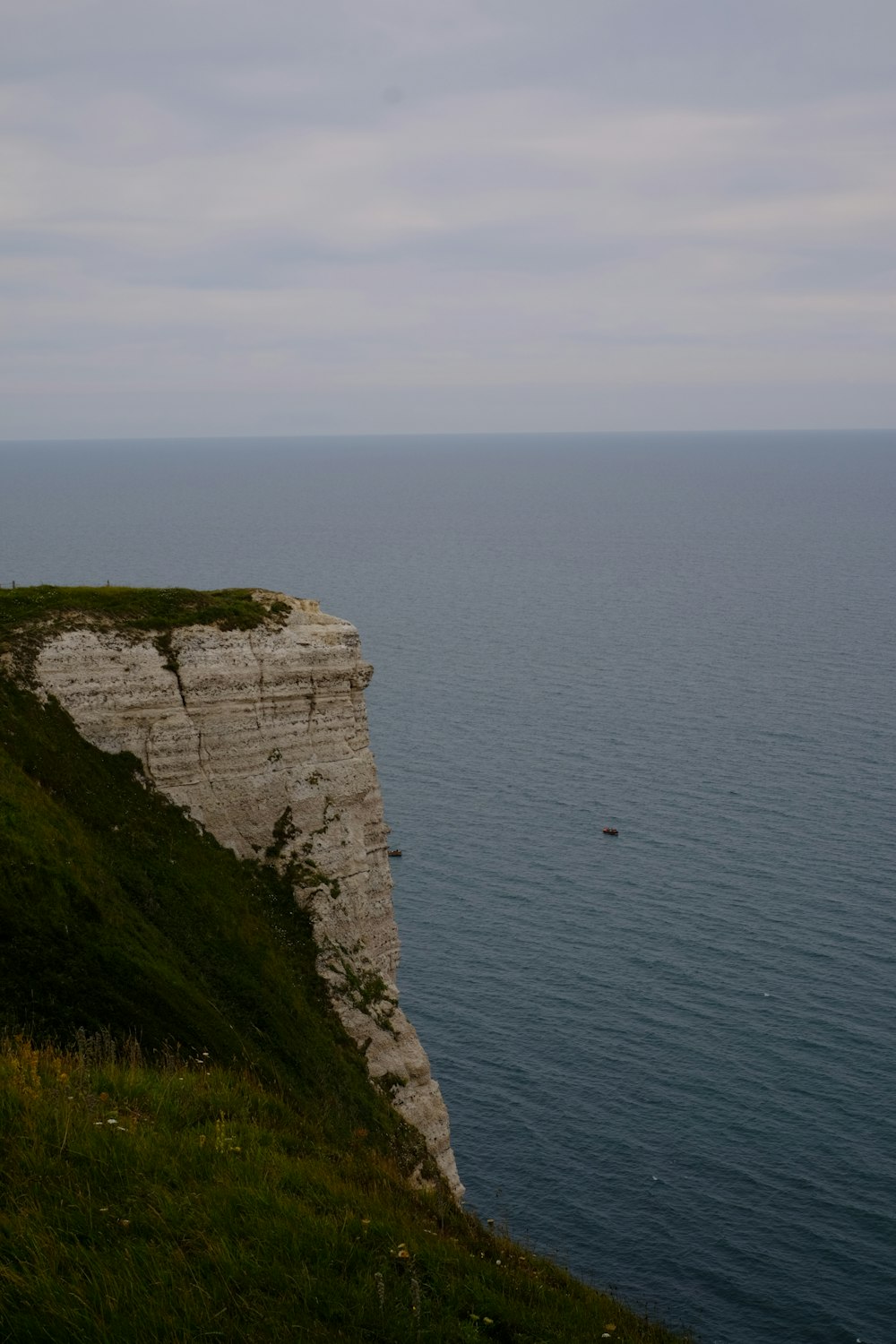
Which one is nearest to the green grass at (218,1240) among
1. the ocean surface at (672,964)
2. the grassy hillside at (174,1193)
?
the grassy hillside at (174,1193)

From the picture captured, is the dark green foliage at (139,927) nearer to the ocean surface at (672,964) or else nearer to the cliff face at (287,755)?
the cliff face at (287,755)

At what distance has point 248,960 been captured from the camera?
113ft

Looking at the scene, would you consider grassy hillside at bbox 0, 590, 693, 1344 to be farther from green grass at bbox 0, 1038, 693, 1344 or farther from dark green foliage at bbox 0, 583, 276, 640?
dark green foliage at bbox 0, 583, 276, 640

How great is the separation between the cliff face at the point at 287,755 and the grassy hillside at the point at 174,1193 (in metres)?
7.75

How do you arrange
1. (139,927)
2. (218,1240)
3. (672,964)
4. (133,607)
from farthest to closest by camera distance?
1. (672,964)
2. (133,607)
3. (139,927)
4. (218,1240)

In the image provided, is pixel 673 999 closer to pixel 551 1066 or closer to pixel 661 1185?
pixel 551 1066

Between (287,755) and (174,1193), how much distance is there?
1058 inches

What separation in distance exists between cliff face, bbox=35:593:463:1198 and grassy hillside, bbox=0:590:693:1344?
7755mm

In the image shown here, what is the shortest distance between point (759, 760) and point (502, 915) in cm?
3551

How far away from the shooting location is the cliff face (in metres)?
37.4

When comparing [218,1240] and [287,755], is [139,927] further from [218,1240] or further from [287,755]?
[218,1240]

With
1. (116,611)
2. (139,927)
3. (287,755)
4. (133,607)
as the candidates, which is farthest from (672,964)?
(139,927)

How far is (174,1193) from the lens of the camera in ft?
47.2

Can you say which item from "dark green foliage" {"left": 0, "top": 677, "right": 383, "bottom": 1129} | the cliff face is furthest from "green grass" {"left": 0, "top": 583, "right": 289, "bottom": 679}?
"dark green foliage" {"left": 0, "top": 677, "right": 383, "bottom": 1129}
